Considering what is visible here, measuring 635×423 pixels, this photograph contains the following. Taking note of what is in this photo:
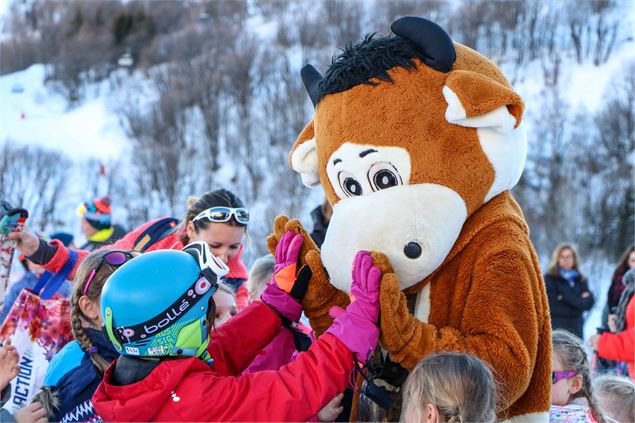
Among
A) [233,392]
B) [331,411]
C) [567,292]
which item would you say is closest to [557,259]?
[567,292]

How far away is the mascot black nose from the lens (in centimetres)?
180

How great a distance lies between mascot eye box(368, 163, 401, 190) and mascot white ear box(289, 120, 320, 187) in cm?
37

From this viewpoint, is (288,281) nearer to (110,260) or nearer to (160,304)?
(160,304)

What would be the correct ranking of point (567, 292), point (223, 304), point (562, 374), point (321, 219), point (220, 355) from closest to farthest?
point (220, 355) < point (562, 374) < point (223, 304) < point (321, 219) < point (567, 292)

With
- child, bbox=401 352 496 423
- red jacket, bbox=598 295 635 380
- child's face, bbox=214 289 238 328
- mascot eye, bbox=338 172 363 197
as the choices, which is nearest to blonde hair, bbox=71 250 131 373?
child's face, bbox=214 289 238 328

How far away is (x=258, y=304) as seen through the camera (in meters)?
2.21

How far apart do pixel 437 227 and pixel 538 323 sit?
436mm

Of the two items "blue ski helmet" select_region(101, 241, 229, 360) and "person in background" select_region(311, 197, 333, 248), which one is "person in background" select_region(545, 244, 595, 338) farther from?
"blue ski helmet" select_region(101, 241, 229, 360)

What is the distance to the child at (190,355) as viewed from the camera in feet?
5.65

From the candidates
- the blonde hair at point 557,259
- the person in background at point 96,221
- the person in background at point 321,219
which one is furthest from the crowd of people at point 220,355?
the blonde hair at point 557,259

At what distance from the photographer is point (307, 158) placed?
2.25 m

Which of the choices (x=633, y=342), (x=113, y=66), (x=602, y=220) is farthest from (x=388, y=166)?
(x=113, y=66)

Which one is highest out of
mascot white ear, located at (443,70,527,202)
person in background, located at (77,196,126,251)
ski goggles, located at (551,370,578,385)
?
mascot white ear, located at (443,70,527,202)

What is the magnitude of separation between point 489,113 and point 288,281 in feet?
2.83
